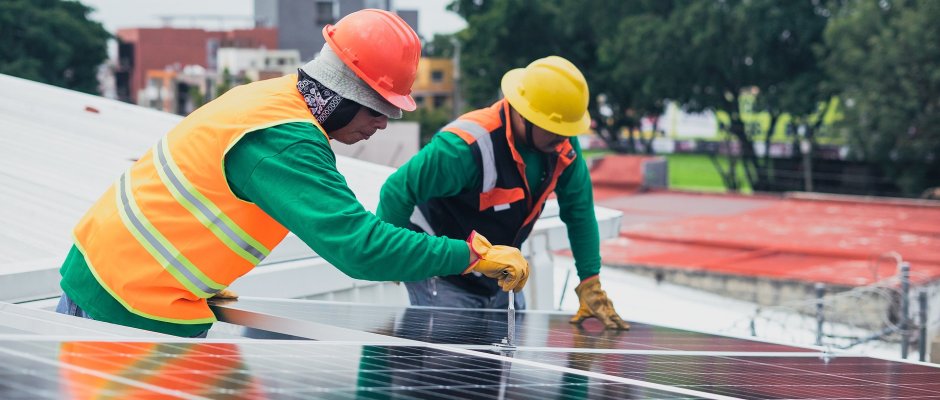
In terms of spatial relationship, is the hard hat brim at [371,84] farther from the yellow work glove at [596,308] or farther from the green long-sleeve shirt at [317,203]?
the yellow work glove at [596,308]

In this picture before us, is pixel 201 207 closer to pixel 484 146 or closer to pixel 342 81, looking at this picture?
pixel 342 81

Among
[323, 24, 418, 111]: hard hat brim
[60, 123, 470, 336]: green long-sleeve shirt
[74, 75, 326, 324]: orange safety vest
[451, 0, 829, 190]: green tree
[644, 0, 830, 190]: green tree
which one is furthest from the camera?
[451, 0, 829, 190]: green tree

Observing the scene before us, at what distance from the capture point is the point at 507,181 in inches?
230

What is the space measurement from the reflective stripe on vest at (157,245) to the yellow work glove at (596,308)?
2430 millimetres

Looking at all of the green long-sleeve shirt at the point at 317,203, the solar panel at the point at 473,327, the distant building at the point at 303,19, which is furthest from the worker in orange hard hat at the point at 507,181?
the distant building at the point at 303,19

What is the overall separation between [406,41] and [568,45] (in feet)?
149

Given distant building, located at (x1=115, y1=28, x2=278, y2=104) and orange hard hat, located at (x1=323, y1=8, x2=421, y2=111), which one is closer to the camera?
orange hard hat, located at (x1=323, y1=8, x2=421, y2=111)

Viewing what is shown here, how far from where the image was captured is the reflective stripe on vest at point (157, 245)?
3516mm

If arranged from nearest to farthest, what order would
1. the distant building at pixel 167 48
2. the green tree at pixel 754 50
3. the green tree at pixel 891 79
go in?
1. the green tree at pixel 891 79
2. the green tree at pixel 754 50
3. the distant building at pixel 167 48

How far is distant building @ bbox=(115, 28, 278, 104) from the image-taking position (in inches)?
3184

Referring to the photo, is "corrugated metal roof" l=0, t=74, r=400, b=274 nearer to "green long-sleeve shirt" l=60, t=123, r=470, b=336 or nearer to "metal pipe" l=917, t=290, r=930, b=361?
"green long-sleeve shirt" l=60, t=123, r=470, b=336

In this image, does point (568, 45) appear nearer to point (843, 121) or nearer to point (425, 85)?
point (843, 121)

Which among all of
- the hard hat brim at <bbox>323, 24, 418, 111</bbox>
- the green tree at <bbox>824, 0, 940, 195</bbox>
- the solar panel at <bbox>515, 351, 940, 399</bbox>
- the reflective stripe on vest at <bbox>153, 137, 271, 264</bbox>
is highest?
the green tree at <bbox>824, 0, 940, 195</bbox>

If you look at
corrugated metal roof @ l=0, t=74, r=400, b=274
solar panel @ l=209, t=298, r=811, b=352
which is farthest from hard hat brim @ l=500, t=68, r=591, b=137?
corrugated metal roof @ l=0, t=74, r=400, b=274
